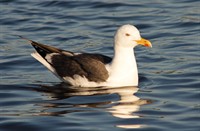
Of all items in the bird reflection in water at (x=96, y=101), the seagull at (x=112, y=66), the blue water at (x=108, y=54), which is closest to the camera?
the blue water at (x=108, y=54)

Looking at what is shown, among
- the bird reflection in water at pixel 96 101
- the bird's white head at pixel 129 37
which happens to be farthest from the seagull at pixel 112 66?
the bird reflection in water at pixel 96 101

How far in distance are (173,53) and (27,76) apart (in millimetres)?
3140

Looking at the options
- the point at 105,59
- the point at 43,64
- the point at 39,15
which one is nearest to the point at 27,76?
the point at 43,64

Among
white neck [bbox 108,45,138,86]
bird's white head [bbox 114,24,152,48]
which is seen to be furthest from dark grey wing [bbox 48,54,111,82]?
bird's white head [bbox 114,24,152,48]

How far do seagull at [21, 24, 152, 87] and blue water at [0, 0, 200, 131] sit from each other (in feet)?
0.58

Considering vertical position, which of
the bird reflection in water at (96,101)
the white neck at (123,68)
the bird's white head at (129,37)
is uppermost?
the bird's white head at (129,37)

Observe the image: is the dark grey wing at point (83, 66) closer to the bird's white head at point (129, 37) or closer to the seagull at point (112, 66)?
the seagull at point (112, 66)

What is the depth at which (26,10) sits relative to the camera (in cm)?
2089

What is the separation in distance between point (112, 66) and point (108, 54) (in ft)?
9.47

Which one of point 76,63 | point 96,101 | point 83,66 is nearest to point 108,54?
point 76,63

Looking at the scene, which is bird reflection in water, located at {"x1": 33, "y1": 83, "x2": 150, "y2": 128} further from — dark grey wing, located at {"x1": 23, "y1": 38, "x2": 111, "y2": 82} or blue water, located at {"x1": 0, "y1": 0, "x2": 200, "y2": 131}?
dark grey wing, located at {"x1": 23, "y1": 38, "x2": 111, "y2": 82}

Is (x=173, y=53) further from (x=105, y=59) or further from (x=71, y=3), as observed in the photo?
(x=71, y=3)

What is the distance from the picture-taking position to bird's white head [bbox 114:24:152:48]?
13.5m

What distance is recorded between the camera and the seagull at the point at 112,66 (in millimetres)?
13461
